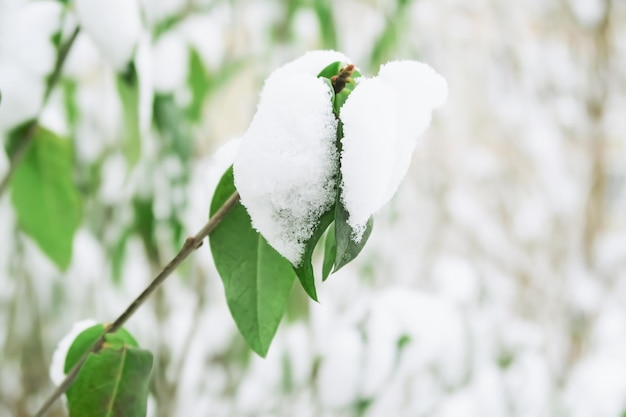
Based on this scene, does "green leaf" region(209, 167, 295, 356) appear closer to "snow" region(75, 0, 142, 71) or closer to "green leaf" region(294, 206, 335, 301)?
"green leaf" region(294, 206, 335, 301)

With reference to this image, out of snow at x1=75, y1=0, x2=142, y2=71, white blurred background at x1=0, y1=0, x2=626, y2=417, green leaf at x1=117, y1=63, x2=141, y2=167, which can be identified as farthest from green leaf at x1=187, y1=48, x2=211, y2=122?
Result: snow at x1=75, y1=0, x2=142, y2=71

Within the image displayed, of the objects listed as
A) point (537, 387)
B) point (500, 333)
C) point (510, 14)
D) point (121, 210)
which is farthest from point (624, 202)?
point (121, 210)

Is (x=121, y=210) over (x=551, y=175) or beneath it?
over

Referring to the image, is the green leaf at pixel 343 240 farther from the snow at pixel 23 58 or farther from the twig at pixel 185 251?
the snow at pixel 23 58

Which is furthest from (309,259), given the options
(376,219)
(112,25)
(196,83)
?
(376,219)

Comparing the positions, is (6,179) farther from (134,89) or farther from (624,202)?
(624,202)

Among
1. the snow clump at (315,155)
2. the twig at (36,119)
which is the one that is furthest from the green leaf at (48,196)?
the snow clump at (315,155)
